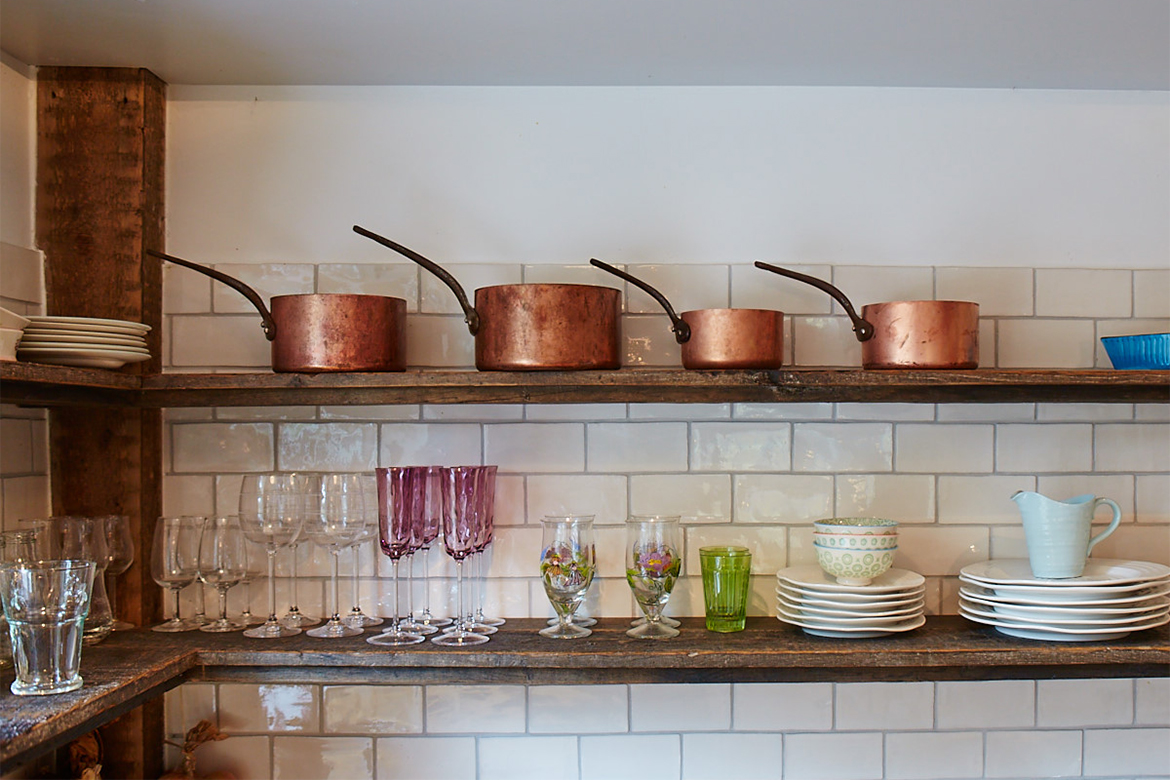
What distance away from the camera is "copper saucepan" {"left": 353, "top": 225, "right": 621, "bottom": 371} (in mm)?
1590

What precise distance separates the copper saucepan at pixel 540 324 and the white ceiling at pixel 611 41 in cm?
36

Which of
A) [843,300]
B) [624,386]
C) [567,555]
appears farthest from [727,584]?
[843,300]

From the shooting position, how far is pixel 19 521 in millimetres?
1614

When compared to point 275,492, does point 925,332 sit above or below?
above

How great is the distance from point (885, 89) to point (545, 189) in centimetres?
68

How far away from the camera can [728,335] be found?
162 cm

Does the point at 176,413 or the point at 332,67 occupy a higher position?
the point at 332,67

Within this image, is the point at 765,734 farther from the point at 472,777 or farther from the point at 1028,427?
the point at 1028,427

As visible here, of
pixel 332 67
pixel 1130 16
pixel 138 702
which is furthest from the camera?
pixel 332 67

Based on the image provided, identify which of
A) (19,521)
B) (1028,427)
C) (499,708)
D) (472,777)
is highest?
(1028,427)

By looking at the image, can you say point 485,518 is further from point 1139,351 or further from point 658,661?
point 1139,351

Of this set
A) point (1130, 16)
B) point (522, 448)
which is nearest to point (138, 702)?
point (522, 448)

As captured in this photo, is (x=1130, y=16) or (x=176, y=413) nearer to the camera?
(x=1130, y=16)

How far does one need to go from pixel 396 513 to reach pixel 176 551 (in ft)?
1.28
